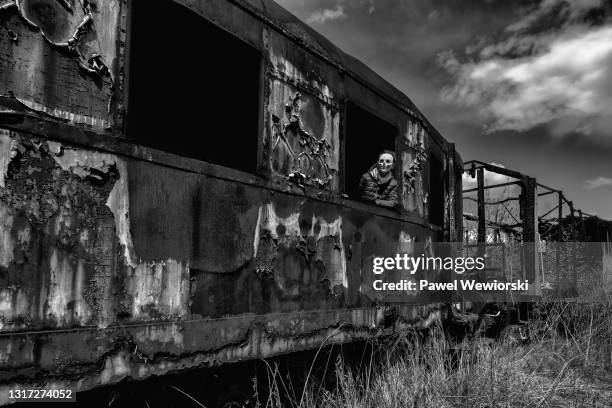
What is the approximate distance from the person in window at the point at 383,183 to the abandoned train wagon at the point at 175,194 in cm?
17

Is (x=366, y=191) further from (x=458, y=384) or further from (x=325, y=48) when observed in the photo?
(x=458, y=384)

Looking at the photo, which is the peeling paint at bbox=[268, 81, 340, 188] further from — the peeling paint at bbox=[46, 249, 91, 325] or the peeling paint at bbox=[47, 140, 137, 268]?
the peeling paint at bbox=[46, 249, 91, 325]

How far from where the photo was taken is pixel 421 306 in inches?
172

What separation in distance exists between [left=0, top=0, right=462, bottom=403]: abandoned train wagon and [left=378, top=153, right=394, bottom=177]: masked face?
0.26 meters

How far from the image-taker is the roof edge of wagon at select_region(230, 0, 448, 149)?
9.81 ft

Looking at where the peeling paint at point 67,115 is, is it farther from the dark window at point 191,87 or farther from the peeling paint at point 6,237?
the peeling paint at point 6,237

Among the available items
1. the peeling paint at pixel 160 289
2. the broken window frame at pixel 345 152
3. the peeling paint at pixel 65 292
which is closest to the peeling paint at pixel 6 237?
the peeling paint at pixel 65 292

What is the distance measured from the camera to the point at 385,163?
432 cm

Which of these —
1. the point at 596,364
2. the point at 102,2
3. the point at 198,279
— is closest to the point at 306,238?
the point at 198,279

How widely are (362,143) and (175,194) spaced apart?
10.2ft

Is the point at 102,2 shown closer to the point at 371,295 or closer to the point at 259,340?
the point at 259,340

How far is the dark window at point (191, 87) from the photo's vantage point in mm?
2781

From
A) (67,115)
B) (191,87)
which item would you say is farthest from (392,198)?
(67,115)

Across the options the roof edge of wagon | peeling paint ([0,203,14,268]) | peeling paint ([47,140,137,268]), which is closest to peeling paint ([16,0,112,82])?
peeling paint ([47,140,137,268])
